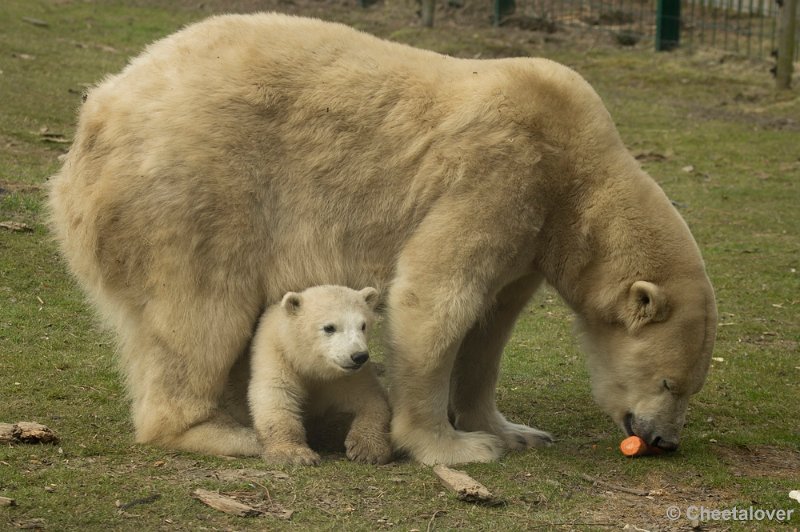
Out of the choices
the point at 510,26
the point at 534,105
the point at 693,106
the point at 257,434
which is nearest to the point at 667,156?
the point at 693,106

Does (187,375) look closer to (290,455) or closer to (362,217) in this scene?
(290,455)

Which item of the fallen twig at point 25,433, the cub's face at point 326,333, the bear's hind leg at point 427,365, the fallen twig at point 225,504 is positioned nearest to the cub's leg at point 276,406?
the cub's face at point 326,333

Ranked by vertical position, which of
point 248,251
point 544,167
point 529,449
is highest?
point 544,167

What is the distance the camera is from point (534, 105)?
20.0 ft

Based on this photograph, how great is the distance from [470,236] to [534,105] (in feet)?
2.70

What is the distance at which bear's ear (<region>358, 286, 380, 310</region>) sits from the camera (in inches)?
237

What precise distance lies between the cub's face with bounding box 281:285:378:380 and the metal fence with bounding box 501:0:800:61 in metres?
13.7

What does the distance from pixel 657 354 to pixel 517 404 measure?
1419 millimetres

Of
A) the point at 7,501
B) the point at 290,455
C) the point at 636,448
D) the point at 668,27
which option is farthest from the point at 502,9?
the point at 7,501

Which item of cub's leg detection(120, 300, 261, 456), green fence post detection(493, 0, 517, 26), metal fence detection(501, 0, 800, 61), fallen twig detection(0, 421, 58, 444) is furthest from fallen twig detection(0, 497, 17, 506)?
green fence post detection(493, 0, 517, 26)

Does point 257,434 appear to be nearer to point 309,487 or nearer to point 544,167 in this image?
point 309,487

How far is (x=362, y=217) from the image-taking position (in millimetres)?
6109

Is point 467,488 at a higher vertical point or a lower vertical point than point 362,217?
lower

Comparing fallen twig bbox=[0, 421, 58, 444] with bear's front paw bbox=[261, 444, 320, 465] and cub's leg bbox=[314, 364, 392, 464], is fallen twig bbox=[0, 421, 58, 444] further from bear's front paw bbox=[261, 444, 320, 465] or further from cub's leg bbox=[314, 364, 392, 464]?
cub's leg bbox=[314, 364, 392, 464]
